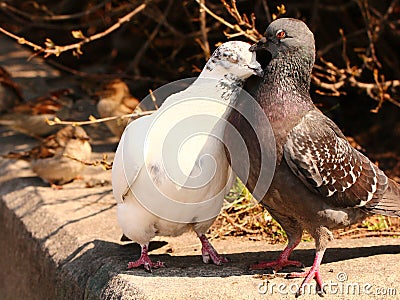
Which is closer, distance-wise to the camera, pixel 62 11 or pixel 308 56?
pixel 308 56

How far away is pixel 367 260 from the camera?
360 centimetres

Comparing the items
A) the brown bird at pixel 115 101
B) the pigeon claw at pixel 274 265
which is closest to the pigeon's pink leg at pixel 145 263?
the pigeon claw at pixel 274 265

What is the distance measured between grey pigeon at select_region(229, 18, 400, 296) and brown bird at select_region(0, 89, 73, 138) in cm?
286

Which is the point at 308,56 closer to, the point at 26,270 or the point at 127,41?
the point at 26,270

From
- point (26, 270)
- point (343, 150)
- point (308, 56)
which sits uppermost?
point (308, 56)

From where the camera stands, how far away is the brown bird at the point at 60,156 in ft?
16.4

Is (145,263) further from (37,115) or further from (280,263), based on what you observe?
(37,115)

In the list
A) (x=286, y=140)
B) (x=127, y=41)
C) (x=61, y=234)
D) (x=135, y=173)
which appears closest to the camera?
(x=286, y=140)

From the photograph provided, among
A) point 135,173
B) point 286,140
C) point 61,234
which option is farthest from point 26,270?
point 286,140

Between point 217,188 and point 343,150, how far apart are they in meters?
0.56

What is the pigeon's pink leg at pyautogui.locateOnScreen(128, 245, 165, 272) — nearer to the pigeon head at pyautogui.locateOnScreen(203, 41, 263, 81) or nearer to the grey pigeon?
the grey pigeon

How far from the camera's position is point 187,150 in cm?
330

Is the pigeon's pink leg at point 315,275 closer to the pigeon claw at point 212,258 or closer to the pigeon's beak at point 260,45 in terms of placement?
the pigeon claw at point 212,258

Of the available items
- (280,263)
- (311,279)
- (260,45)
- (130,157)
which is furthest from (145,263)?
(260,45)
